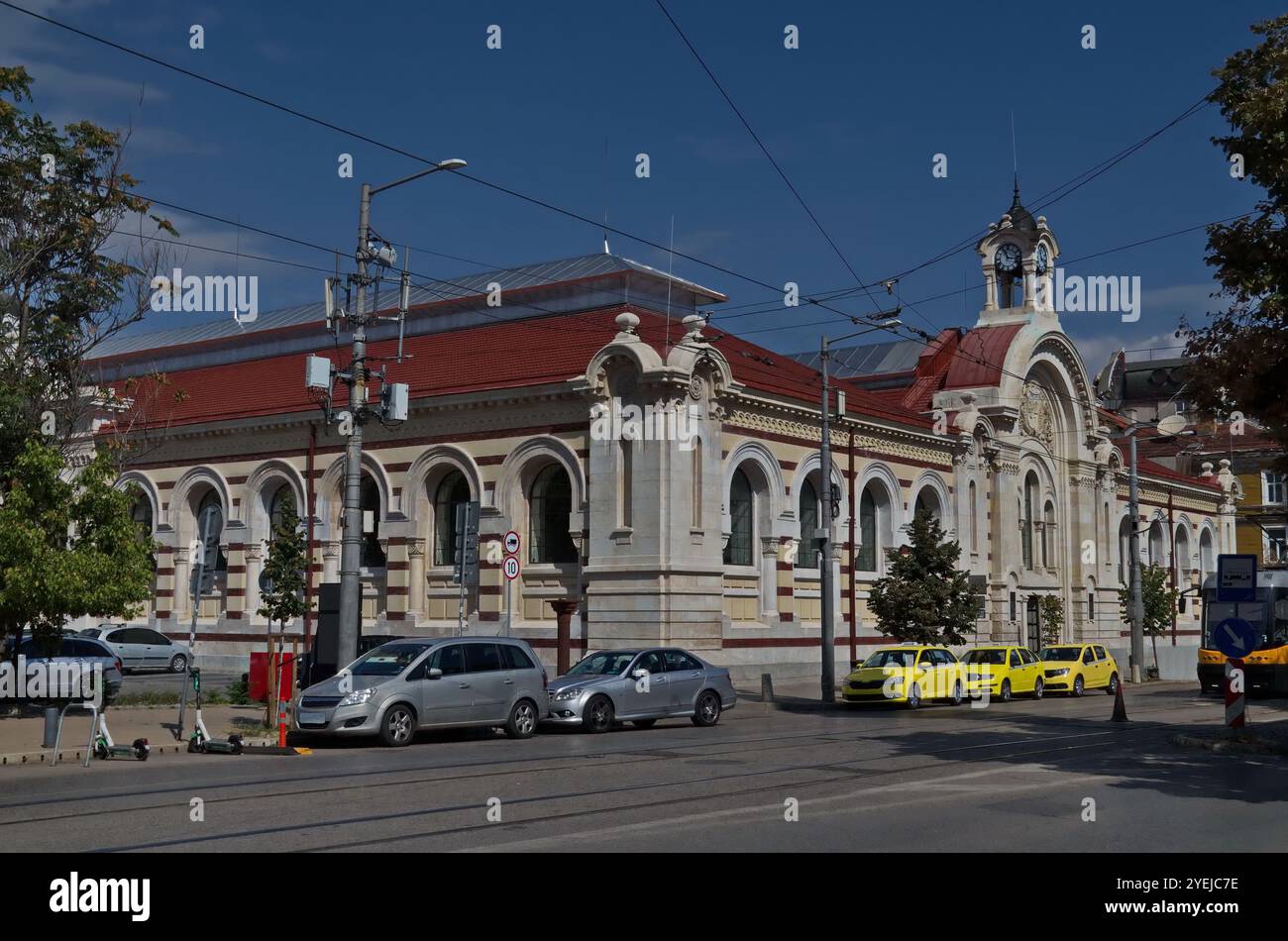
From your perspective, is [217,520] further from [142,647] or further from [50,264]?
[50,264]

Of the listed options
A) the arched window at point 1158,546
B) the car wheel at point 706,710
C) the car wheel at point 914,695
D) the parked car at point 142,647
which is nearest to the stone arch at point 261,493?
the parked car at point 142,647

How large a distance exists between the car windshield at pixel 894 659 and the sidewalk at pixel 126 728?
1365 cm

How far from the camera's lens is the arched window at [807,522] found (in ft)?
128

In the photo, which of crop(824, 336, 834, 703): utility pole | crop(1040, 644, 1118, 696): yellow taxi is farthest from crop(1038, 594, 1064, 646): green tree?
crop(824, 336, 834, 703): utility pole

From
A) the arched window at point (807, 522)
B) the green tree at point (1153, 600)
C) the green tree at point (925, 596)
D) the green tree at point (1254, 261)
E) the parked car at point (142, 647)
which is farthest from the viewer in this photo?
the green tree at point (1153, 600)

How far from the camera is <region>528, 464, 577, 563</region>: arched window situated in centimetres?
3556

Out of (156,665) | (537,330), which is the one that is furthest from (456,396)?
(156,665)

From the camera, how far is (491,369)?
3778 cm

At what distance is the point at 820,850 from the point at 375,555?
101 ft

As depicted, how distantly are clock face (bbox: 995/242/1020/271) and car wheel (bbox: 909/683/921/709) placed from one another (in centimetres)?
2587

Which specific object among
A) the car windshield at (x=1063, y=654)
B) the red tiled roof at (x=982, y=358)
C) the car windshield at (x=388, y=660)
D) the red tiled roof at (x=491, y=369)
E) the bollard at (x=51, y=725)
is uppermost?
the red tiled roof at (x=982, y=358)

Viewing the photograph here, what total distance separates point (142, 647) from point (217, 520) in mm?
5199

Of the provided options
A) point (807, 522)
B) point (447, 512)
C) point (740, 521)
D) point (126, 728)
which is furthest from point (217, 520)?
point (126, 728)

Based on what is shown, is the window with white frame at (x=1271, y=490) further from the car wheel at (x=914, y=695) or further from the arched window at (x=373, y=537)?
the arched window at (x=373, y=537)
